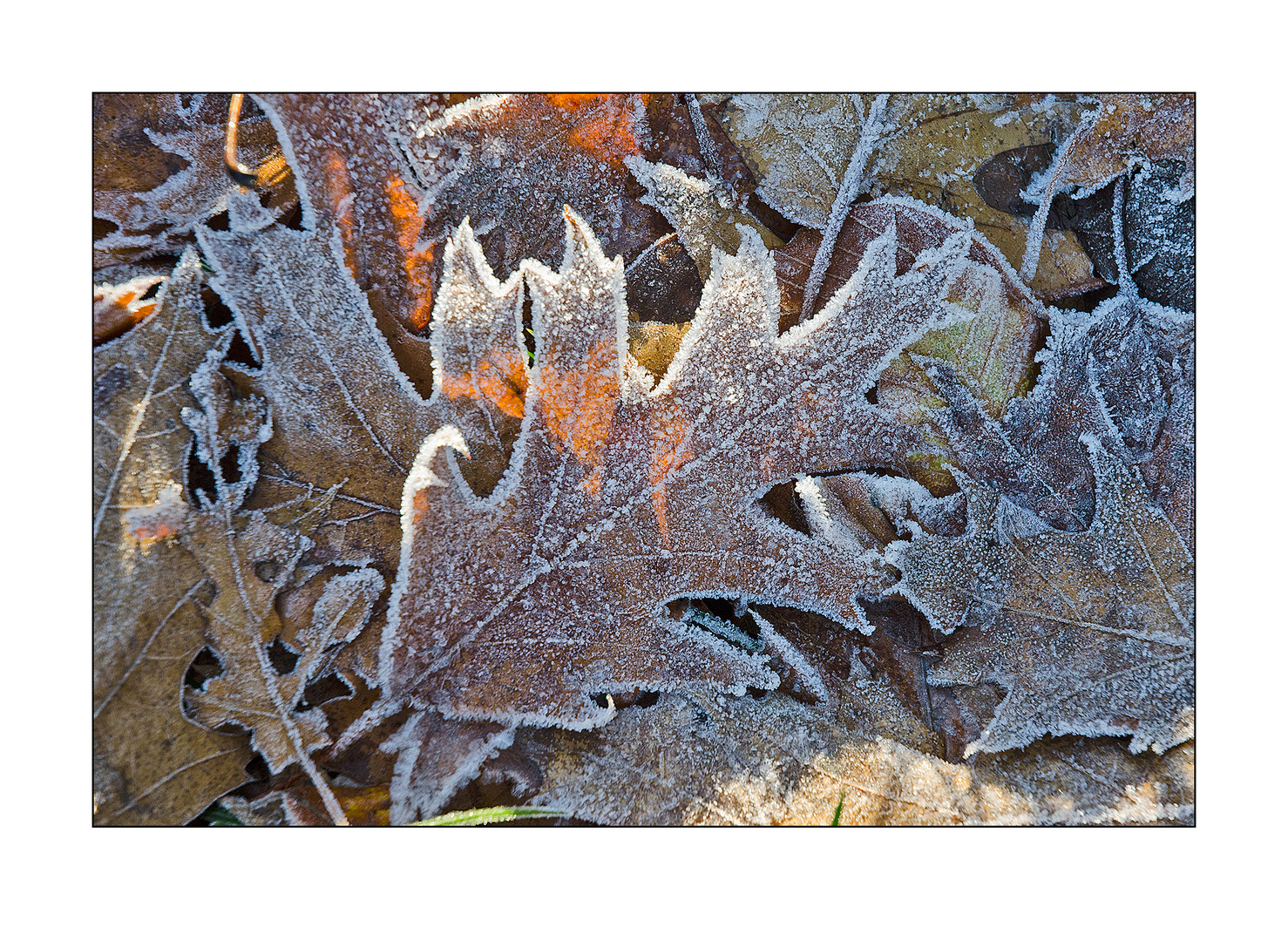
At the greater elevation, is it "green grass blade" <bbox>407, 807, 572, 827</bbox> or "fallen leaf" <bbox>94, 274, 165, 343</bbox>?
"fallen leaf" <bbox>94, 274, 165, 343</bbox>

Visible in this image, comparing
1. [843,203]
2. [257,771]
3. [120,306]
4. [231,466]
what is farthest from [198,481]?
[843,203]

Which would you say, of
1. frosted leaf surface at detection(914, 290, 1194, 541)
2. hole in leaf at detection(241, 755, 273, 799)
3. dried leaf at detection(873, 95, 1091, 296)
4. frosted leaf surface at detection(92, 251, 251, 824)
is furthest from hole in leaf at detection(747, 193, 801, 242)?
hole in leaf at detection(241, 755, 273, 799)

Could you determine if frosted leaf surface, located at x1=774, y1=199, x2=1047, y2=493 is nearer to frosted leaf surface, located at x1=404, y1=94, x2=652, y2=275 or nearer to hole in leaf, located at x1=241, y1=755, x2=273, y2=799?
frosted leaf surface, located at x1=404, y1=94, x2=652, y2=275

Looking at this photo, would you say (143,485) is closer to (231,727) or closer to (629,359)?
(231,727)

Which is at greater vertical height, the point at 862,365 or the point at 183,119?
the point at 183,119

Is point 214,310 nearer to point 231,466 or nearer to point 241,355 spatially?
point 241,355

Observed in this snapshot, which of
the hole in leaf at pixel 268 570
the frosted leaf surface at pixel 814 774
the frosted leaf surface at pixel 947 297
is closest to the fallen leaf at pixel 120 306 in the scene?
the hole in leaf at pixel 268 570

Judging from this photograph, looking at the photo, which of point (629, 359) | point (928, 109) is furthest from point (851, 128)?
point (629, 359)
